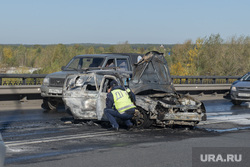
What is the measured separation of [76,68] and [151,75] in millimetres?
4145

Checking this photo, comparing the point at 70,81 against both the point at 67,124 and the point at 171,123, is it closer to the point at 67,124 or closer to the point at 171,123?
the point at 67,124

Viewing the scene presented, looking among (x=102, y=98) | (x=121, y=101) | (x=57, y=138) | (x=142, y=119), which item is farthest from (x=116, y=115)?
(x=57, y=138)

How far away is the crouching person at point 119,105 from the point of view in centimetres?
1069

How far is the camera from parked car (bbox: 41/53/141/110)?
1541 cm

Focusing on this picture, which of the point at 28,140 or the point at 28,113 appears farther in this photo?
the point at 28,113

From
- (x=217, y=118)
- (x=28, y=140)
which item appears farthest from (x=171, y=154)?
(x=217, y=118)

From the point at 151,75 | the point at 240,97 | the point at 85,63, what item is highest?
the point at 85,63

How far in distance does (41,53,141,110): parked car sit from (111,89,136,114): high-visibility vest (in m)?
4.53

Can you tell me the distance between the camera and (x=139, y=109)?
1099 centimetres

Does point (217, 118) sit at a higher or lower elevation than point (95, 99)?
lower

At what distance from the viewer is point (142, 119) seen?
1103 centimetres

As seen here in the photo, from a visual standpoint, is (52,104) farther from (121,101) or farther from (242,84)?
(242,84)

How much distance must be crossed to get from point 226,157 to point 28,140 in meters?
4.18

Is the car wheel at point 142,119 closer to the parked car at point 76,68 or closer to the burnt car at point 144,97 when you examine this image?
the burnt car at point 144,97
